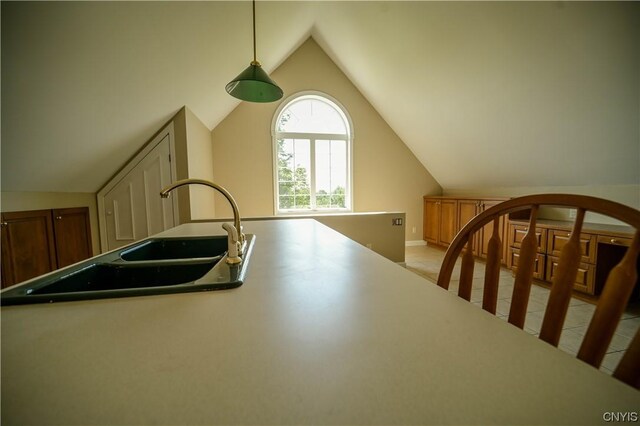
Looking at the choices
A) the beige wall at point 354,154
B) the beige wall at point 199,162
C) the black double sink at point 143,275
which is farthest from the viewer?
the beige wall at point 354,154

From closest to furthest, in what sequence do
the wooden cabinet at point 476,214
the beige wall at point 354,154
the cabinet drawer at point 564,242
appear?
1. the cabinet drawer at point 564,242
2. the wooden cabinet at point 476,214
3. the beige wall at point 354,154

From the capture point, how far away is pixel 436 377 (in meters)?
0.33

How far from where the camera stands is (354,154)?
4.94m

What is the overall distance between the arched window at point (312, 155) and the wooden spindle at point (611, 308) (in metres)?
4.46

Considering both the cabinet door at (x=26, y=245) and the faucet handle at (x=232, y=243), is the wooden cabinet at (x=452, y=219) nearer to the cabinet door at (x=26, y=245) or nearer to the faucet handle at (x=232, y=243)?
the faucet handle at (x=232, y=243)

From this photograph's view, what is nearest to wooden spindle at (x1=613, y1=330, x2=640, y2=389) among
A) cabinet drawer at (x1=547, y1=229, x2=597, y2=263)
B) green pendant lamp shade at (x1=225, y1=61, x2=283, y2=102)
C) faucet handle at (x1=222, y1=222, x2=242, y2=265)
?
faucet handle at (x1=222, y1=222, x2=242, y2=265)

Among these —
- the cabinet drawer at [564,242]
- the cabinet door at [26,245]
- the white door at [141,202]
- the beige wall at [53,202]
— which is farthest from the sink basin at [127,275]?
the cabinet drawer at [564,242]

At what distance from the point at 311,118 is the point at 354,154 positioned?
3.50ft

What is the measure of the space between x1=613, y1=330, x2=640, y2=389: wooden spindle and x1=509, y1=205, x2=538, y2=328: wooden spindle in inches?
9.0

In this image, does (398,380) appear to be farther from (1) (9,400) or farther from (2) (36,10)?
(2) (36,10)

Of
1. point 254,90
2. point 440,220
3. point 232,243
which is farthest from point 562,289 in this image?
point 440,220

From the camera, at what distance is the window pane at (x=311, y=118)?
15.6 ft

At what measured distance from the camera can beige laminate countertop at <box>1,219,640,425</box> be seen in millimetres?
282

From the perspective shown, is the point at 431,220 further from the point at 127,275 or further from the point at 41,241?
the point at 41,241
